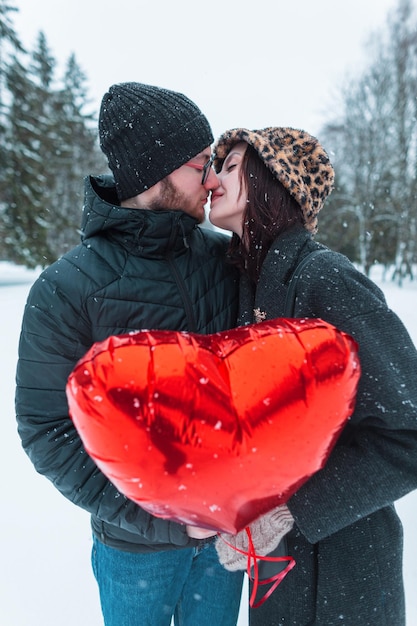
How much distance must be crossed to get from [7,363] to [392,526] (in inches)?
201

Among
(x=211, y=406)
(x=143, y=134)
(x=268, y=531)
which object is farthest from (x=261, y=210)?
(x=268, y=531)

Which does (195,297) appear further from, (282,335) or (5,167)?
(5,167)

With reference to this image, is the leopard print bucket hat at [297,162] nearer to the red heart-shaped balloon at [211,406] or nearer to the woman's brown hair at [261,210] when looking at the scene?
the woman's brown hair at [261,210]

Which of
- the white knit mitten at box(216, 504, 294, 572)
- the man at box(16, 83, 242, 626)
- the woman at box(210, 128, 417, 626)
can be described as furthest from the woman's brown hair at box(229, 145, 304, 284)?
the white knit mitten at box(216, 504, 294, 572)

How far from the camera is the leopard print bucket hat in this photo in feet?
3.91

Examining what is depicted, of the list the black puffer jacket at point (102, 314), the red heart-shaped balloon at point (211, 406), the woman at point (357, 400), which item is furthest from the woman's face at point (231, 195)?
the red heart-shaped balloon at point (211, 406)

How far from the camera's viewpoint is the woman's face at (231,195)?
1291 mm

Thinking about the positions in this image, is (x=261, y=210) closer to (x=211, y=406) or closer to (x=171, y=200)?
(x=171, y=200)

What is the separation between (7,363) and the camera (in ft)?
17.3

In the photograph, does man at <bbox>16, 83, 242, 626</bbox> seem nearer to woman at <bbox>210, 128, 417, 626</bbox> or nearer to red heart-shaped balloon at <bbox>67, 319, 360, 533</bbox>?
woman at <bbox>210, 128, 417, 626</bbox>

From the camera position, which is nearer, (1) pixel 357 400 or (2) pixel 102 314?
(1) pixel 357 400

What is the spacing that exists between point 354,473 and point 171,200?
904 millimetres

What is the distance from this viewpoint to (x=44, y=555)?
2.56 m

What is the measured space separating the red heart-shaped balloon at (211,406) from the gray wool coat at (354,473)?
0.19m
